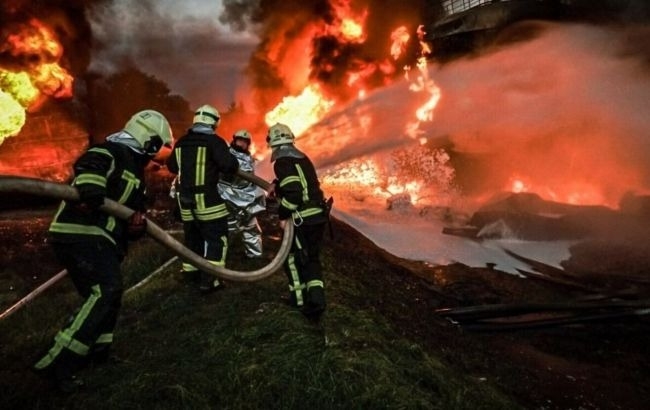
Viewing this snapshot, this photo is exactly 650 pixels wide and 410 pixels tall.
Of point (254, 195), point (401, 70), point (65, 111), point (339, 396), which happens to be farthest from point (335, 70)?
point (339, 396)

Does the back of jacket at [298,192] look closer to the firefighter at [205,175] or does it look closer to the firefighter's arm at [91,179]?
the firefighter at [205,175]

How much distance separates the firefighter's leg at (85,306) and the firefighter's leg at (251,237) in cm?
305

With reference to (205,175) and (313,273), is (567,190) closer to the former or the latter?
(313,273)

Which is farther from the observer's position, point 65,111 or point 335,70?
point 335,70

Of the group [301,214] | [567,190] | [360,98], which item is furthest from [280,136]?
[360,98]

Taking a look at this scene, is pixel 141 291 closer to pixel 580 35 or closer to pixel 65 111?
pixel 65 111

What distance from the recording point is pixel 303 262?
5121mm

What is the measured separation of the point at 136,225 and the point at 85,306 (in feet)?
2.44

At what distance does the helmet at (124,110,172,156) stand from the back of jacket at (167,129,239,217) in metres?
1.11

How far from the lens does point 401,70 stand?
63.2 feet

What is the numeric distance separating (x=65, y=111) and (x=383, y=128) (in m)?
11.1

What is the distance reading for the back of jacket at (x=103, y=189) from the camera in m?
3.42

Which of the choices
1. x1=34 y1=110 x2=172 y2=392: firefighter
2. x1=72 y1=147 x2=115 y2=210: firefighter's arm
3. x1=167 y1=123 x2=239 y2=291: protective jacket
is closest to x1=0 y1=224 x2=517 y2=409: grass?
x1=34 y1=110 x2=172 y2=392: firefighter

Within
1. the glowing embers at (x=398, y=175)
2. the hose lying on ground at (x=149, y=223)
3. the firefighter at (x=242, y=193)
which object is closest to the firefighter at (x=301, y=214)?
the hose lying on ground at (x=149, y=223)
